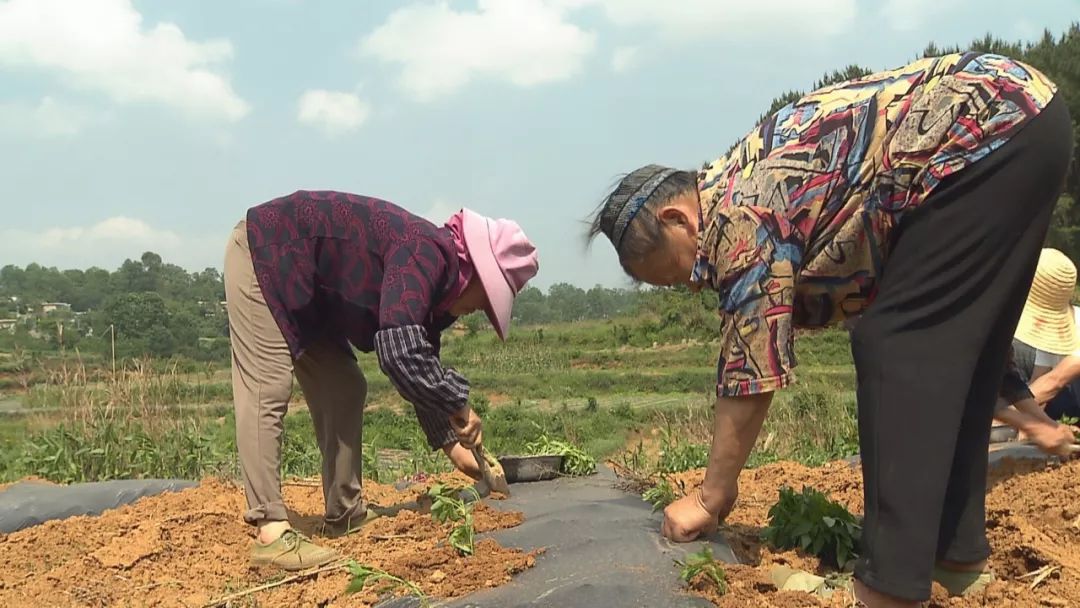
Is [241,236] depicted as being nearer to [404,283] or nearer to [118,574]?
[404,283]

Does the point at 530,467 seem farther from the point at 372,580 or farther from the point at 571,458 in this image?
the point at 372,580

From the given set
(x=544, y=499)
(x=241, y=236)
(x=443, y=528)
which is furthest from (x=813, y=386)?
(x=241, y=236)

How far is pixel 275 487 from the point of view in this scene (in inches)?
108

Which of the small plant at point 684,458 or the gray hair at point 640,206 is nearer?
the gray hair at point 640,206

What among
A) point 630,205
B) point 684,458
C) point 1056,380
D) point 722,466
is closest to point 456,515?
point 722,466

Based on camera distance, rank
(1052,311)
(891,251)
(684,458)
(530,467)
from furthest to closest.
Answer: (684,458) < (530,467) < (1052,311) < (891,251)

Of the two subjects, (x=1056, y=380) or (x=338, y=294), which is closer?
(x=338, y=294)

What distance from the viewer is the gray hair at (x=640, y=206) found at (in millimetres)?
2145

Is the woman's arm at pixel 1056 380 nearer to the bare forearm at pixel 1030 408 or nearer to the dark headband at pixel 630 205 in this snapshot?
the bare forearm at pixel 1030 408

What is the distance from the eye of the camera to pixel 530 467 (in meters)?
3.97

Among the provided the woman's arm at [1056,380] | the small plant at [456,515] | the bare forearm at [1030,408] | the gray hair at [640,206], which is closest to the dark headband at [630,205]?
the gray hair at [640,206]

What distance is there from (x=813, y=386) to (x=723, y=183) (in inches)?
216

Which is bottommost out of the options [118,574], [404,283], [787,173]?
[118,574]

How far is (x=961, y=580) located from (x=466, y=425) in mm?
1524
